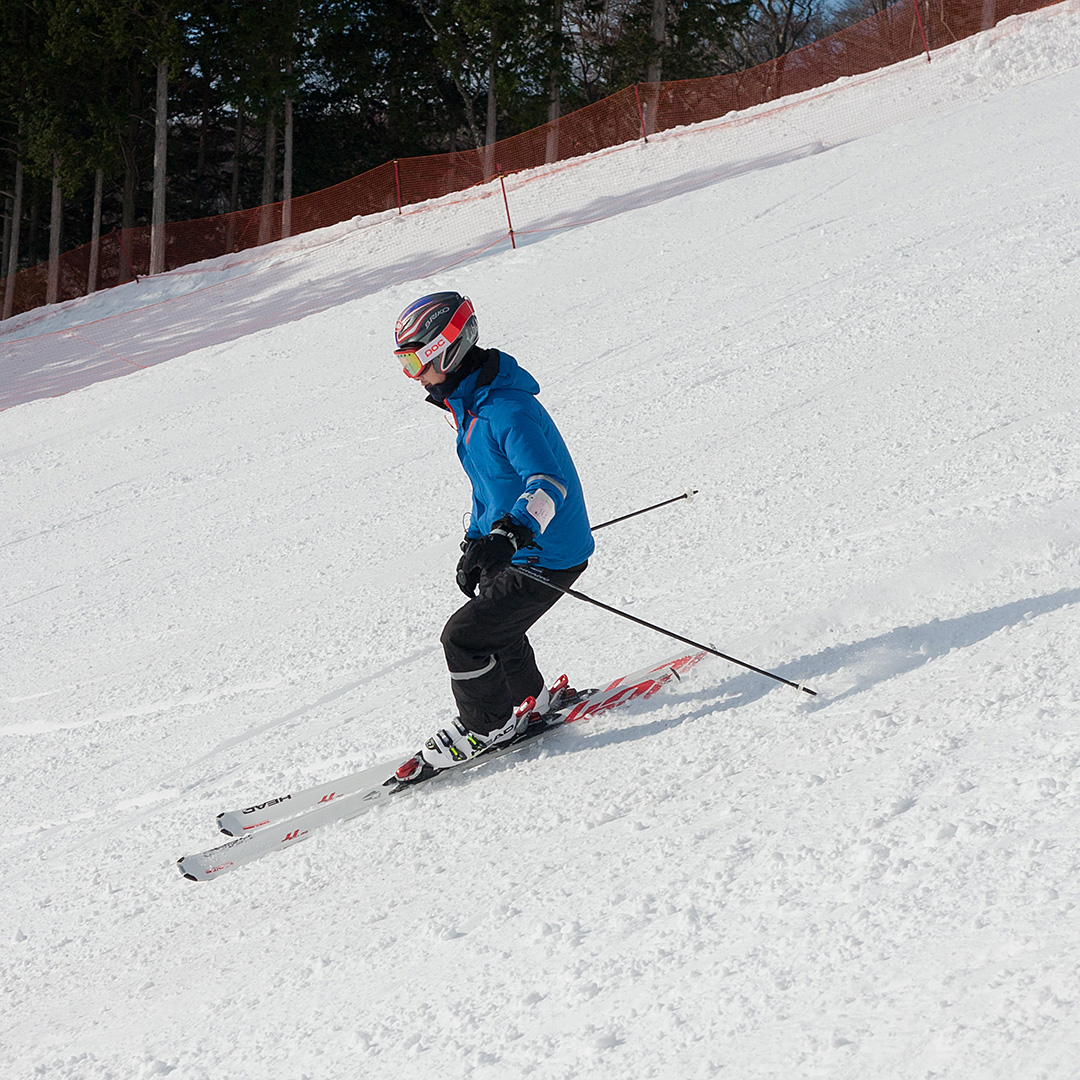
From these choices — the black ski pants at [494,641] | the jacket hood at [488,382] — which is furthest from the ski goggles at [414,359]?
the black ski pants at [494,641]

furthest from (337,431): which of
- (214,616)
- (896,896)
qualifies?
(896,896)

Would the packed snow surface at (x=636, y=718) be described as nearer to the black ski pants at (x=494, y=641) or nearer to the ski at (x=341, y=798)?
the ski at (x=341, y=798)

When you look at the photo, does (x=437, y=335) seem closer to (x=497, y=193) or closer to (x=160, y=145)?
(x=497, y=193)

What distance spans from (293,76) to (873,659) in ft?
81.9

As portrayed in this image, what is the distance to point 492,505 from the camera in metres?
3.51

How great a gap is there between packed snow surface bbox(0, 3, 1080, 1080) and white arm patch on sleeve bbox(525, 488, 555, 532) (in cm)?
93

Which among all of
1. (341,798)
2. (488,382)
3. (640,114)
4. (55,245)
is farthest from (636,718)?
(55,245)

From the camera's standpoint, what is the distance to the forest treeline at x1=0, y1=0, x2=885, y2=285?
2288cm

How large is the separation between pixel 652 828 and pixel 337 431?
634 cm

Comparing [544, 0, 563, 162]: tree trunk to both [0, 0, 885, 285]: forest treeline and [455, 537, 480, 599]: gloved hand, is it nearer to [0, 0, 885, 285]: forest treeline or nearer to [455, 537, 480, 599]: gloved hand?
[0, 0, 885, 285]: forest treeline

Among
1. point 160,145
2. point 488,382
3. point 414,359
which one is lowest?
point 488,382

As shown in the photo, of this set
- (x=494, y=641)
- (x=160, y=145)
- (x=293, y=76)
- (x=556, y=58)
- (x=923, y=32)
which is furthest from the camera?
(x=293, y=76)

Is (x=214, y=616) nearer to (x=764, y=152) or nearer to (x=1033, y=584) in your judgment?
(x=1033, y=584)

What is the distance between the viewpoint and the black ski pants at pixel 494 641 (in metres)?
3.52
